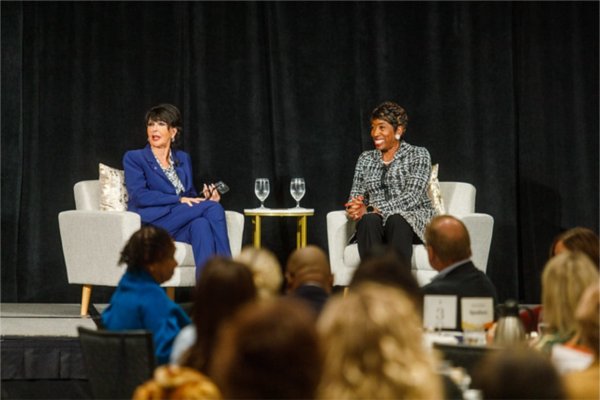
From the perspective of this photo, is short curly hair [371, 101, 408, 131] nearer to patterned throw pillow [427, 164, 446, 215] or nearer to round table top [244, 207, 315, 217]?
patterned throw pillow [427, 164, 446, 215]

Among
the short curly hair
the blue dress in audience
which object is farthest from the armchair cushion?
the blue dress in audience

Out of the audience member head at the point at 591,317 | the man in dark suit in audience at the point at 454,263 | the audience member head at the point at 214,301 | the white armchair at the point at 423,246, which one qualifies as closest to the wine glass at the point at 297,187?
the white armchair at the point at 423,246

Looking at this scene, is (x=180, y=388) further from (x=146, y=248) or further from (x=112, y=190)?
(x=112, y=190)

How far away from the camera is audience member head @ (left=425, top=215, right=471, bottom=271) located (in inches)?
151

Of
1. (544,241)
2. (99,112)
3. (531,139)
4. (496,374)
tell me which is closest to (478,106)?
(531,139)

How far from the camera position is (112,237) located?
233 inches

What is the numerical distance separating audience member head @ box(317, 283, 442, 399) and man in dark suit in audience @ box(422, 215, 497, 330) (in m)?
1.93

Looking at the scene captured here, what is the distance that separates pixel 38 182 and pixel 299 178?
1.76 m

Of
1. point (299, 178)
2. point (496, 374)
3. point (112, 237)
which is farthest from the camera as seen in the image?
point (299, 178)

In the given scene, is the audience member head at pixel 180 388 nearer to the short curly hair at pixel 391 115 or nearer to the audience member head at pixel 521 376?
the audience member head at pixel 521 376

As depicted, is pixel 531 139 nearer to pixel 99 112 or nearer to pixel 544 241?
pixel 544 241

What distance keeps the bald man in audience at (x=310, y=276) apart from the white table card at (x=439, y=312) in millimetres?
335

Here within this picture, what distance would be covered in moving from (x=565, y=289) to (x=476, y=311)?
0.74 m

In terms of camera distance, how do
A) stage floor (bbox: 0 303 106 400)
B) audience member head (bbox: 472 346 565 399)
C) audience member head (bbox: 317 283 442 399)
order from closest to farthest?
audience member head (bbox: 472 346 565 399) → audience member head (bbox: 317 283 442 399) → stage floor (bbox: 0 303 106 400)
